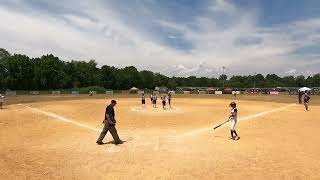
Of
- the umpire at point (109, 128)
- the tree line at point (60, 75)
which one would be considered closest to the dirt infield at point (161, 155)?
the umpire at point (109, 128)

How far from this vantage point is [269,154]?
1190 cm

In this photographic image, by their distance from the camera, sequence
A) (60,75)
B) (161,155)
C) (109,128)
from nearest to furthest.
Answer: (161,155) < (109,128) < (60,75)

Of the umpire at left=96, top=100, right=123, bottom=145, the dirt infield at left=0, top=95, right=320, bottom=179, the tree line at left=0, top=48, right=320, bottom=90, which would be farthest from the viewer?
the tree line at left=0, top=48, right=320, bottom=90

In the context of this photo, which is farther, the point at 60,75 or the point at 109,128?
the point at 60,75

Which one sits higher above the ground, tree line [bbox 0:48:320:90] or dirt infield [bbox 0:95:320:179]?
tree line [bbox 0:48:320:90]

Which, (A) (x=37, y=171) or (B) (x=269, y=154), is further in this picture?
(B) (x=269, y=154)

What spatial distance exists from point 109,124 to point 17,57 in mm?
94553

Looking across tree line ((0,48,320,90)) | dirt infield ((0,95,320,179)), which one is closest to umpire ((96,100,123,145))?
dirt infield ((0,95,320,179))

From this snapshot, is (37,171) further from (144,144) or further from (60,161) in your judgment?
(144,144)

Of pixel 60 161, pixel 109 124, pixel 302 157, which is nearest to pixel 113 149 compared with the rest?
pixel 109 124

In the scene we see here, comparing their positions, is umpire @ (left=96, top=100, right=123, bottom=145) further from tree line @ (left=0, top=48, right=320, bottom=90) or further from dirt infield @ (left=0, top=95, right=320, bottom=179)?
tree line @ (left=0, top=48, right=320, bottom=90)

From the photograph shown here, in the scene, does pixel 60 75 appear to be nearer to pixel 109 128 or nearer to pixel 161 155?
pixel 109 128

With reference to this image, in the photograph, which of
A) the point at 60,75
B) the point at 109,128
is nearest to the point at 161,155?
the point at 109,128

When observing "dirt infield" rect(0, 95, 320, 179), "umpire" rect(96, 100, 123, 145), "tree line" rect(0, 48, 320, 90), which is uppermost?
"tree line" rect(0, 48, 320, 90)
